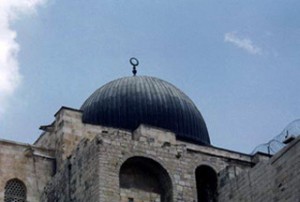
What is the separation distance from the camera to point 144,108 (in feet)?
86.5

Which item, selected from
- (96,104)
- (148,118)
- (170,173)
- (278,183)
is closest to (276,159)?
A: (278,183)

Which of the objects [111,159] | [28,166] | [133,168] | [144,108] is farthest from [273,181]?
[28,166]

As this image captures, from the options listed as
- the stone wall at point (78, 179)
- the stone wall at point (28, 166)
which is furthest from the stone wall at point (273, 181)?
the stone wall at point (28, 166)

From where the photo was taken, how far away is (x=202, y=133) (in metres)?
27.4

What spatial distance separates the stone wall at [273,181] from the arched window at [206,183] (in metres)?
1.57

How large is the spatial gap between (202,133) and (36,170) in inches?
241

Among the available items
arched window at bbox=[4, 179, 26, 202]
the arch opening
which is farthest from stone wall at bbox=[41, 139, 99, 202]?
the arch opening

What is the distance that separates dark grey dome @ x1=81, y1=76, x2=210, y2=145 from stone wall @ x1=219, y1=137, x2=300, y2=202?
5.04 meters

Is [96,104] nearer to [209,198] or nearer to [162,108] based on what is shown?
[162,108]

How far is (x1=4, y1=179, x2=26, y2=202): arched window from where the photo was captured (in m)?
24.3

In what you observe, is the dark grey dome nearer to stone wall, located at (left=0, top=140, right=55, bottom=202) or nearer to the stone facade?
the stone facade

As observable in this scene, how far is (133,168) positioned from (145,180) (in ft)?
1.64

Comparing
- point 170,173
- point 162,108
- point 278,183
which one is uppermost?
point 162,108

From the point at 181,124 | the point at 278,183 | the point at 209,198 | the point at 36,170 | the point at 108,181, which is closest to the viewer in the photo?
the point at 278,183
